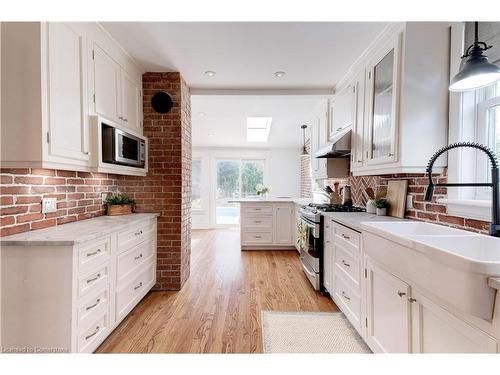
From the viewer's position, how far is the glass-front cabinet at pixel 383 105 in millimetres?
1812

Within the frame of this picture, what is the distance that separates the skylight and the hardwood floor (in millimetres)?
2916

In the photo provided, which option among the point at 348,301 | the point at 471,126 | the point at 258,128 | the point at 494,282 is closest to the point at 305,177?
the point at 258,128

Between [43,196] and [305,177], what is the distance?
5.26 metres

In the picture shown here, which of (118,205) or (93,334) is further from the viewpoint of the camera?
(118,205)

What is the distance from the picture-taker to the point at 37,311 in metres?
1.39

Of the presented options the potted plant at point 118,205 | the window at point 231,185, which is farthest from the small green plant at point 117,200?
the window at point 231,185

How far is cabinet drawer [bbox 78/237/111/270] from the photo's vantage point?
1.47m

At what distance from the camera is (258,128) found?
18.7 feet

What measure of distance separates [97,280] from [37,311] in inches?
12.6

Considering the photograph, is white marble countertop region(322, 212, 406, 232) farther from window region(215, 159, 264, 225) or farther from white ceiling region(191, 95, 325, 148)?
window region(215, 159, 264, 225)

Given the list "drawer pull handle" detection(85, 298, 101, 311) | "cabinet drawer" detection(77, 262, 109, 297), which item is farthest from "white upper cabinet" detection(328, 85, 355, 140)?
"drawer pull handle" detection(85, 298, 101, 311)

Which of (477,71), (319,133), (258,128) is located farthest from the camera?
(258,128)

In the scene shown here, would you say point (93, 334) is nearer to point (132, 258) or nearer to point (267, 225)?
point (132, 258)
